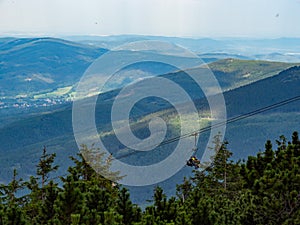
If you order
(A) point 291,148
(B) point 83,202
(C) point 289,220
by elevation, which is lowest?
(C) point 289,220

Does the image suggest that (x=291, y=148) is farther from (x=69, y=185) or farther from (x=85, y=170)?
(x=85, y=170)

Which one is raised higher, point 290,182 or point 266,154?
point 266,154

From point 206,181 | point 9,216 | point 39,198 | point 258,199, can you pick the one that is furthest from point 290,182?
point 206,181

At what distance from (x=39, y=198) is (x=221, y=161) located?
19.9 metres

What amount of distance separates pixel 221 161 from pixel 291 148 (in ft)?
63.4

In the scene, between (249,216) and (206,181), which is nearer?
(249,216)

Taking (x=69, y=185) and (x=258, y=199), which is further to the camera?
(x=258, y=199)

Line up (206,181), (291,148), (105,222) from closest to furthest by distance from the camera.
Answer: (105,222), (291,148), (206,181)

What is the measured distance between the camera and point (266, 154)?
95.7 ft

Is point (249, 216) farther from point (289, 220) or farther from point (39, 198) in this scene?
point (39, 198)

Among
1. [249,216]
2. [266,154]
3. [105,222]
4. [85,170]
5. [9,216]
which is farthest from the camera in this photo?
[85,170]

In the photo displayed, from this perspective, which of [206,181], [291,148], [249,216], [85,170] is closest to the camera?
[249,216]

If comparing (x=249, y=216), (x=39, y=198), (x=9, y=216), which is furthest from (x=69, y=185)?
(x=39, y=198)

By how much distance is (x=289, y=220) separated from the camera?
63.1 ft
